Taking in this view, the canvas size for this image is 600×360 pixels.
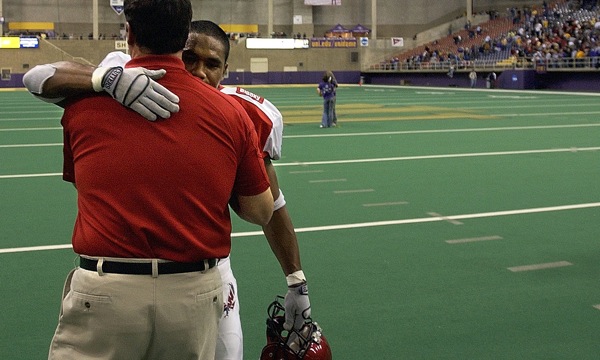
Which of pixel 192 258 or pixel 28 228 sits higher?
pixel 192 258

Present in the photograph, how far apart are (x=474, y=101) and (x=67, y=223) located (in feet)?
78.0

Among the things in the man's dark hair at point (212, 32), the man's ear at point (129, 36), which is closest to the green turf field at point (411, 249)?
the man's dark hair at point (212, 32)

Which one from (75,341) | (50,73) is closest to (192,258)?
(75,341)

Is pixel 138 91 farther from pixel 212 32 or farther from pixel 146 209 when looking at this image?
pixel 212 32

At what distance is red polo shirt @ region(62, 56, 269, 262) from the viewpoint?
2.32m

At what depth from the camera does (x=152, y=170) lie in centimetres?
231

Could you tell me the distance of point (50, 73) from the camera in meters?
2.45

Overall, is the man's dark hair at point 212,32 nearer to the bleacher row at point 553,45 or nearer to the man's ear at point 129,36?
the man's ear at point 129,36

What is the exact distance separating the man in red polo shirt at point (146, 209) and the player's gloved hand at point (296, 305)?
2.17 ft

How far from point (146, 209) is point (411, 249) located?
4876 mm

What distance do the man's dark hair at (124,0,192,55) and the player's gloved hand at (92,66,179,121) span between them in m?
0.12

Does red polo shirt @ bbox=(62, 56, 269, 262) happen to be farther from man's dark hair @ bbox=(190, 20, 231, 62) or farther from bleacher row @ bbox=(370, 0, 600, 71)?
bleacher row @ bbox=(370, 0, 600, 71)

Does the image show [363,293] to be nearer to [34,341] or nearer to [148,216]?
[34,341]

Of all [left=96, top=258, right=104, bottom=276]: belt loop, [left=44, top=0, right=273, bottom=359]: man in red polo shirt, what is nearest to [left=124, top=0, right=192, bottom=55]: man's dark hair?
[left=44, top=0, right=273, bottom=359]: man in red polo shirt
